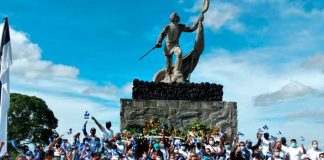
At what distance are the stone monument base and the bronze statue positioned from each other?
72.8 inches

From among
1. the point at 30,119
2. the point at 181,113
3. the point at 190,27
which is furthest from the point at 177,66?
the point at 30,119

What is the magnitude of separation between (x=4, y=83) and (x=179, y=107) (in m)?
10.1

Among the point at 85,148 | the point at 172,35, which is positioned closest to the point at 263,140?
the point at 85,148

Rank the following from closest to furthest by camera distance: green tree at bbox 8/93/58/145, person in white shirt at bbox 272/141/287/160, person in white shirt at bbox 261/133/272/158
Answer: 1. person in white shirt at bbox 272/141/287/160
2. person in white shirt at bbox 261/133/272/158
3. green tree at bbox 8/93/58/145

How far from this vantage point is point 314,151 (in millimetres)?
16562

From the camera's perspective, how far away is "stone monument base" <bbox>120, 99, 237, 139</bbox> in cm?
2433

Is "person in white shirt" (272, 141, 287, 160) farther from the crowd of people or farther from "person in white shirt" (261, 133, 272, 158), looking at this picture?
"person in white shirt" (261, 133, 272, 158)

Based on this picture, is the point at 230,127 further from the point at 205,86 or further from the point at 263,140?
the point at 263,140

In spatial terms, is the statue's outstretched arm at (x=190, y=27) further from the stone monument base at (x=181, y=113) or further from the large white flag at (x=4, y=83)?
the large white flag at (x=4, y=83)

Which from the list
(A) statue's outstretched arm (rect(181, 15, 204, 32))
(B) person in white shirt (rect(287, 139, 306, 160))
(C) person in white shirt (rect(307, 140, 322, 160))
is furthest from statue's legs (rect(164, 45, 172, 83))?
(C) person in white shirt (rect(307, 140, 322, 160))

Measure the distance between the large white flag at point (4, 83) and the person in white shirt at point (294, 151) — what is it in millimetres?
7876

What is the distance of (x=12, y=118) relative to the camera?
48656 millimetres

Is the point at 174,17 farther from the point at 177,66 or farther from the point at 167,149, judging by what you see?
the point at 167,149

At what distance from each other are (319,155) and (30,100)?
38.2m
